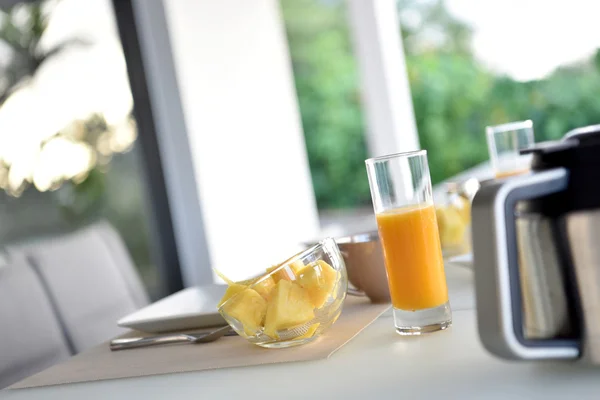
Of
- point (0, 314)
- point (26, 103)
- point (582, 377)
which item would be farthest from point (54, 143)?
point (582, 377)

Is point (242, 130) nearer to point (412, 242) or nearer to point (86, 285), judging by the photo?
point (86, 285)

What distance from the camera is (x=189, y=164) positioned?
3830mm

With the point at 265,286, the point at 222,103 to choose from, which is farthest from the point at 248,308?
the point at 222,103

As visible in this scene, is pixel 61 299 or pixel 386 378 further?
pixel 61 299

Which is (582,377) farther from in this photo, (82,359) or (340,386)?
(82,359)

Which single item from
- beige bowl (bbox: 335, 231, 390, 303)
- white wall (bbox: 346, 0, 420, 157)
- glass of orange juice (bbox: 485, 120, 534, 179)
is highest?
white wall (bbox: 346, 0, 420, 157)

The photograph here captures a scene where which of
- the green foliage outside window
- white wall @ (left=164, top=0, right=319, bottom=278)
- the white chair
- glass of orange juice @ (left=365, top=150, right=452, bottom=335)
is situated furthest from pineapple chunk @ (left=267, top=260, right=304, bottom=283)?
the green foliage outside window

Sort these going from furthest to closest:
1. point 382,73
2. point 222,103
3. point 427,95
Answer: point 427,95 < point 382,73 < point 222,103

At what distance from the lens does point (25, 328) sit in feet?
6.04

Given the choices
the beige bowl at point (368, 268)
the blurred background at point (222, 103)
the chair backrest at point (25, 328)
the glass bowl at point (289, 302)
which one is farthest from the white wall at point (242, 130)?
the glass bowl at point (289, 302)

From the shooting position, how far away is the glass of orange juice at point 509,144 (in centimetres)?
147

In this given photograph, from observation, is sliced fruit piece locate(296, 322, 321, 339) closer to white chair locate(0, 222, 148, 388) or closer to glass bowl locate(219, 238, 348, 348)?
glass bowl locate(219, 238, 348, 348)

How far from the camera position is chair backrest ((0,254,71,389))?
70.0 inches

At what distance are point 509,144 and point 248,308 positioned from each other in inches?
29.5
